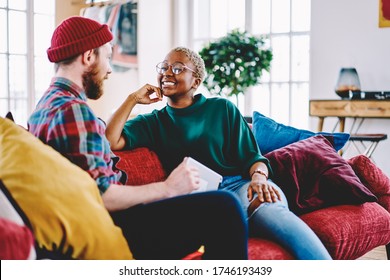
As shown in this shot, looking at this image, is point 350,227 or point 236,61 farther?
point 236,61

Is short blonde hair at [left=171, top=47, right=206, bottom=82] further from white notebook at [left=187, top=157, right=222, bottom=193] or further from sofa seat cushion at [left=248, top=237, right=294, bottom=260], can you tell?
sofa seat cushion at [left=248, top=237, right=294, bottom=260]

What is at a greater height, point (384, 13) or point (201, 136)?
point (384, 13)

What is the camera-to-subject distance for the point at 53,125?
143 cm

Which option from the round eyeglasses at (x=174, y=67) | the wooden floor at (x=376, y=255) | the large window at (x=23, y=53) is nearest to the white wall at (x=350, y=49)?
the large window at (x=23, y=53)

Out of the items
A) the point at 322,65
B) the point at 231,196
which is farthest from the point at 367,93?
the point at 231,196

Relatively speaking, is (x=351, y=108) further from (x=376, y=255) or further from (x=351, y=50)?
(x=376, y=255)

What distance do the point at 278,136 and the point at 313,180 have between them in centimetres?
36

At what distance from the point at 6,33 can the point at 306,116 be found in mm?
3318

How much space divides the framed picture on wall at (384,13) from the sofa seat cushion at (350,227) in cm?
328

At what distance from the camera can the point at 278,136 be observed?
Answer: 8.59ft

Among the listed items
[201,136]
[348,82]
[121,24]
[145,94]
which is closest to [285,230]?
[201,136]

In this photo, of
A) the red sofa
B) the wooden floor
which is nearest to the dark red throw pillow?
the red sofa

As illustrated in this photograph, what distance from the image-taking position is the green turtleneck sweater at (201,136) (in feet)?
6.90
